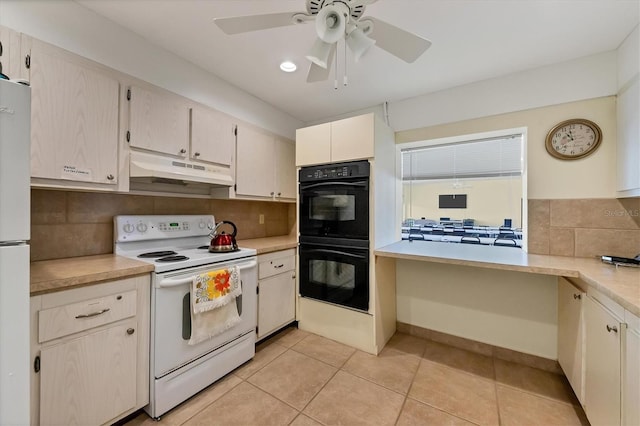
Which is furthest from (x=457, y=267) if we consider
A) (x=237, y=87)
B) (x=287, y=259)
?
(x=237, y=87)

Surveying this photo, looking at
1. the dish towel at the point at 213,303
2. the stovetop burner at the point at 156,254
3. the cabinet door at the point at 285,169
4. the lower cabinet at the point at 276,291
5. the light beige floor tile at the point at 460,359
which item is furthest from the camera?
the cabinet door at the point at 285,169

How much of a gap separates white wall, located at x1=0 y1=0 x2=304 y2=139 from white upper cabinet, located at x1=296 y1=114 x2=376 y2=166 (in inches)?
26.9

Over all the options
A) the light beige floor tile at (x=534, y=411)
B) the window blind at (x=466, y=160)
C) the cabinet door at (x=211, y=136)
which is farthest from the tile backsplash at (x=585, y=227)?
the cabinet door at (x=211, y=136)

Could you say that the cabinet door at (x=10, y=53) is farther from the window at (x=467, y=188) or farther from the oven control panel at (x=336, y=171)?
the window at (x=467, y=188)

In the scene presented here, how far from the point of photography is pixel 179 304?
1.57 metres

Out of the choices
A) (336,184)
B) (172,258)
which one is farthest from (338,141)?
Answer: (172,258)

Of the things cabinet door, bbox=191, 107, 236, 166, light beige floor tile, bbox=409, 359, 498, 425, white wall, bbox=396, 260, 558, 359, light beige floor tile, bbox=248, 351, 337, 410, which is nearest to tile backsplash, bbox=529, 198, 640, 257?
white wall, bbox=396, 260, 558, 359

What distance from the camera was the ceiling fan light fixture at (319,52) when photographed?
1239 millimetres

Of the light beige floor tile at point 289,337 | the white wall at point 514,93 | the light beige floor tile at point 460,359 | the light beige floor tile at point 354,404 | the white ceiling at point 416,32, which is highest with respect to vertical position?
the white ceiling at point 416,32

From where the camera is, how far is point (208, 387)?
175 centimetres

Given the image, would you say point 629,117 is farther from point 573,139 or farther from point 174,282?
point 174,282

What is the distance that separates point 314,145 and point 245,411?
2090 mm

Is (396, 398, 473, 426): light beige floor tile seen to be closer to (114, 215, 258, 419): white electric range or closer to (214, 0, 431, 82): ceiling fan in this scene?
(114, 215, 258, 419): white electric range

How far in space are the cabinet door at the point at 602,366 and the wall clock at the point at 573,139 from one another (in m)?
1.12
